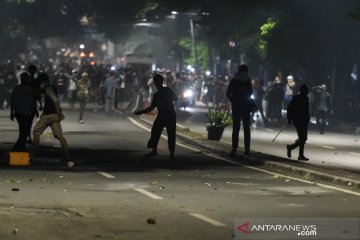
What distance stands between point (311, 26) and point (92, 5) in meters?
37.5

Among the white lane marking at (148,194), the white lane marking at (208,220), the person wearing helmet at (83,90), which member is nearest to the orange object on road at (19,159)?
the white lane marking at (148,194)

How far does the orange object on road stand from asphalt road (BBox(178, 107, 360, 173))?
629cm

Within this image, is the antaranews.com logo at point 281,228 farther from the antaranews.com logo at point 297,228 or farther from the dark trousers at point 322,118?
the dark trousers at point 322,118

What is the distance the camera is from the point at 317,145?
28094 mm

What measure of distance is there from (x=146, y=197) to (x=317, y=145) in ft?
48.6

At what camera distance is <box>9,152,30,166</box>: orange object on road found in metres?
18.5

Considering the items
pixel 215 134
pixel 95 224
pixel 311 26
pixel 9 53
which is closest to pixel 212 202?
pixel 95 224

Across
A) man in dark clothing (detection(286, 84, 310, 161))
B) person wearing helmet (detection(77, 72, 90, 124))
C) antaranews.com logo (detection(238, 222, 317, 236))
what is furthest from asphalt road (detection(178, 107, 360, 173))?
antaranews.com logo (detection(238, 222, 317, 236))

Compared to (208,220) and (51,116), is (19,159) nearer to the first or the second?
(51,116)

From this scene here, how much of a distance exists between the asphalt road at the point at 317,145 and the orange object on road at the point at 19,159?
6294 millimetres

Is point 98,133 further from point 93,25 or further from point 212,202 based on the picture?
point 93,25

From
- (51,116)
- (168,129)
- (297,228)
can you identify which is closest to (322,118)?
(168,129)

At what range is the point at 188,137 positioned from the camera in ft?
89.7

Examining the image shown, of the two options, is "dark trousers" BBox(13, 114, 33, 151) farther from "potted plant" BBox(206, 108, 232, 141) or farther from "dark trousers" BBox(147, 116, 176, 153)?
"potted plant" BBox(206, 108, 232, 141)
